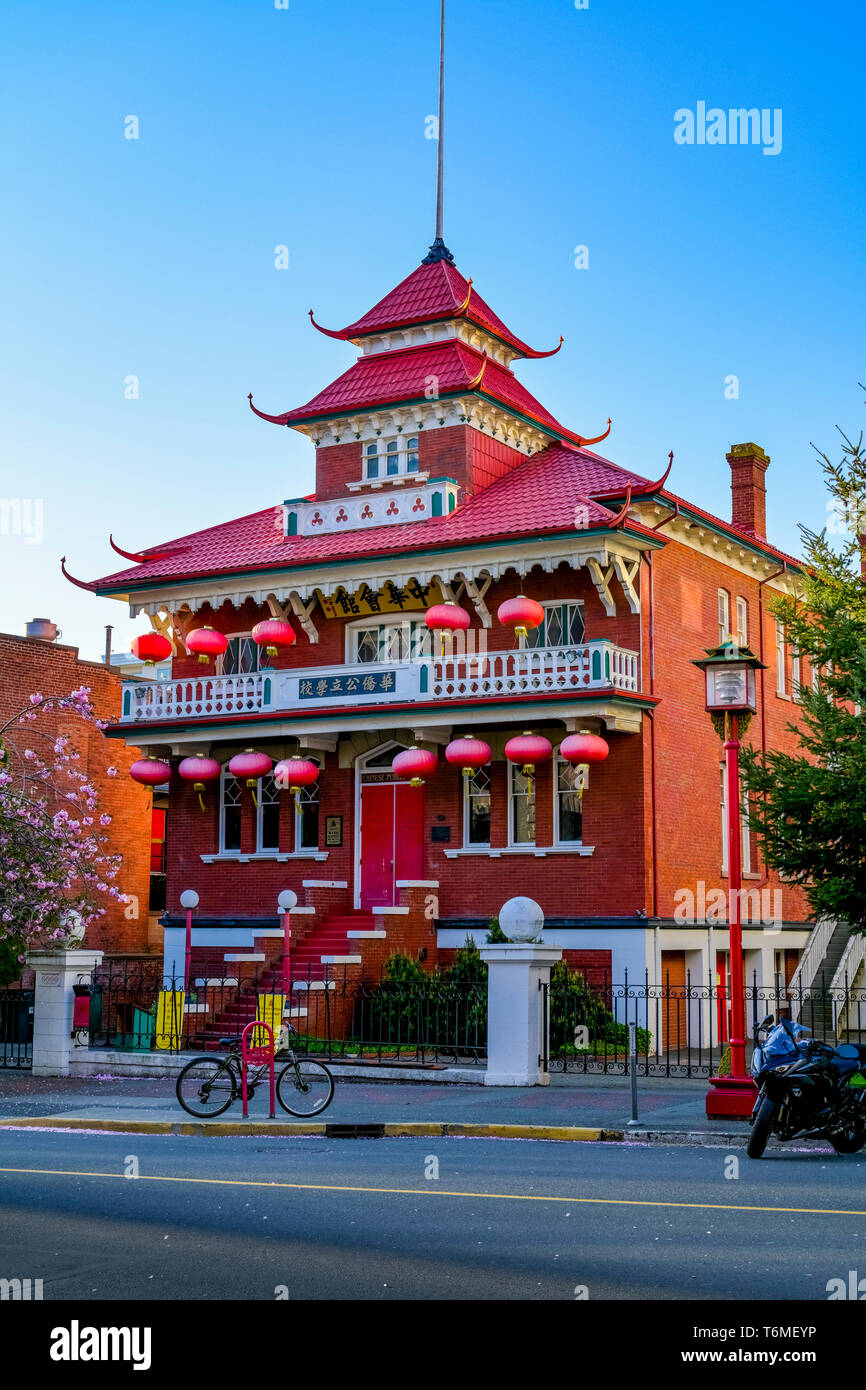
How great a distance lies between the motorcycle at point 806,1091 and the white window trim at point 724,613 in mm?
18890

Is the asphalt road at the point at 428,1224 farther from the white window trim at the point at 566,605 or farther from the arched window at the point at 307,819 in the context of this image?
the arched window at the point at 307,819

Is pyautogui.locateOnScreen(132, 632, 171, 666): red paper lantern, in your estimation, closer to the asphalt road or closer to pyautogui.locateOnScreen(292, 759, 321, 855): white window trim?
pyautogui.locateOnScreen(292, 759, 321, 855): white window trim

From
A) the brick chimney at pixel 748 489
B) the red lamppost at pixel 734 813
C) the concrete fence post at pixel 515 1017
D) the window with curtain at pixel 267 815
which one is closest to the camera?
the red lamppost at pixel 734 813

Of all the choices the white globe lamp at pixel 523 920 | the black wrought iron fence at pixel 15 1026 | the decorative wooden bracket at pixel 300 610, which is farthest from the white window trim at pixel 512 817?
the black wrought iron fence at pixel 15 1026

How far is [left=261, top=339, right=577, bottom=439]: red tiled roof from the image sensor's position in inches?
1230

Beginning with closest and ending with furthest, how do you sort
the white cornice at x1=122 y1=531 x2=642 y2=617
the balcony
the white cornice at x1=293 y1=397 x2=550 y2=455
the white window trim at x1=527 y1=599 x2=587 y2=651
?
the balcony < the white cornice at x1=122 y1=531 x2=642 y2=617 < the white window trim at x1=527 y1=599 x2=587 y2=651 < the white cornice at x1=293 y1=397 x2=550 y2=455

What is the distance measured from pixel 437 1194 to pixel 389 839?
19646mm

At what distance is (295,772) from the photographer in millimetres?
30812

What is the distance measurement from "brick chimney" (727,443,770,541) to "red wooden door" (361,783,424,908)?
11.3m

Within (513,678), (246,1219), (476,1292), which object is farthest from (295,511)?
(476,1292)

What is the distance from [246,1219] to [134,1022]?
21310 mm

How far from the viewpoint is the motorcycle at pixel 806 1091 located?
14.0 m

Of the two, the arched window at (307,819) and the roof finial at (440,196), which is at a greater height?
the roof finial at (440,196)

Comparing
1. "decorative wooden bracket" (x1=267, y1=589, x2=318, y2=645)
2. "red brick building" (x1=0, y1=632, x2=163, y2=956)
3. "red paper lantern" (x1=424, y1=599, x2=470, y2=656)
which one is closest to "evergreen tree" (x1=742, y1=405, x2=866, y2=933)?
"red paper lantern" (x1=424, y1=599, x2=470, y2=656)
